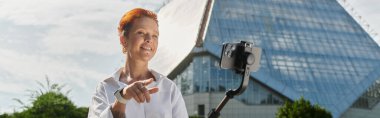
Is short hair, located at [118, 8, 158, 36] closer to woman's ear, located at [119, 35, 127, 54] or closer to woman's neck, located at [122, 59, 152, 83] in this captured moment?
woman's ear, located at [119, 35, 127, 54]

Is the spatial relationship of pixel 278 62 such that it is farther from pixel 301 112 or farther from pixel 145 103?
pixel 145 103

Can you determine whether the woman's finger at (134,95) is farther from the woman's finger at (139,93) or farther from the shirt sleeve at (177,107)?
the shirt sleeve at (177,107)

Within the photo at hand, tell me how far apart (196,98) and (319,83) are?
13.1 m

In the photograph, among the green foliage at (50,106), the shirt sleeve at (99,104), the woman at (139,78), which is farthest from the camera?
the green foliage at (50,106)

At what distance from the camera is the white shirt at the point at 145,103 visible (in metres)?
4.27

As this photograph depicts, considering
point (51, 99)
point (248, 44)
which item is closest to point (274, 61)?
point (51, 99)

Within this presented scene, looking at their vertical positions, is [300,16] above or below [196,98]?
above

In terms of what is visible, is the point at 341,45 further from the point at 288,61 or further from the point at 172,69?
the point at 172,69

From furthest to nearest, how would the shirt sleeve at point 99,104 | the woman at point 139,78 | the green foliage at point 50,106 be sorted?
the green foliage at point 50,106 < the woman at point 139,78 < the shirt sleeve at point 99,104

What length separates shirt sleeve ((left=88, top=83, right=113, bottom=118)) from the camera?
4243 mm

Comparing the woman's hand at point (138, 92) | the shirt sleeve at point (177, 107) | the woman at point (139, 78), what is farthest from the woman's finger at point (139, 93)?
the shirt sleeve at point (177, 107)

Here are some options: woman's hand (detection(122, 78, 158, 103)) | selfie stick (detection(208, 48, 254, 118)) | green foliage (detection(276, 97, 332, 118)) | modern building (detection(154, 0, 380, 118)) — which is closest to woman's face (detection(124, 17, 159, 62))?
woman's hand (detection(122, 78, 158, 103))

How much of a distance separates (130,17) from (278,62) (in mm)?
62530

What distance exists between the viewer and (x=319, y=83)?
6638 centimetres
